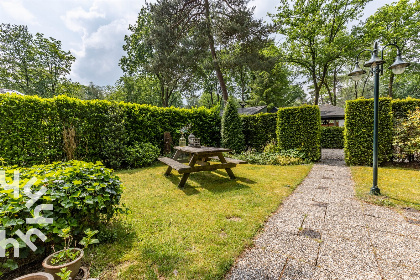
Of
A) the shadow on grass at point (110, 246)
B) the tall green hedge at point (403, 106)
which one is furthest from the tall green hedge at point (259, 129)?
the shadow on grass at point (110, 246)

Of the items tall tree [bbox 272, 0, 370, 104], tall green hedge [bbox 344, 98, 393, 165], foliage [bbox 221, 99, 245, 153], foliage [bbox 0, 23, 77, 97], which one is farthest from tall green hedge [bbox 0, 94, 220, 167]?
foliage [bbox 0, 23, 77, 97]

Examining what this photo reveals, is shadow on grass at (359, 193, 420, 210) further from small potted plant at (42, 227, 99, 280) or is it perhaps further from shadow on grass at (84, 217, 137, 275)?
small potted plant at (42, 227, 99, 280)

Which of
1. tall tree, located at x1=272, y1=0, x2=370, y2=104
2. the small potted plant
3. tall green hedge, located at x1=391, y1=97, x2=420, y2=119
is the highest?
tall tree, located at x1=272, y1=0, x2=370, y2=104

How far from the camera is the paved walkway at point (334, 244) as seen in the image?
1754mm

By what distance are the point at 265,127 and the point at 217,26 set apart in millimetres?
6163

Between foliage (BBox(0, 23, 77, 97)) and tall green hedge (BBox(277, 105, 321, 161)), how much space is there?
23546 mm

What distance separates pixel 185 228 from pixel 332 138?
1340 cm

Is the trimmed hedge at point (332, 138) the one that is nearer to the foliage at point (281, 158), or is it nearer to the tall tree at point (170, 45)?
the foliage at point (281, 158)

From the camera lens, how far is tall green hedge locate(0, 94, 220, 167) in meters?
5.12

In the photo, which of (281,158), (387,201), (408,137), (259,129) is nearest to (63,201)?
(387,201)

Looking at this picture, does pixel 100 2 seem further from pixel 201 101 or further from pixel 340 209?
pixel 201 101

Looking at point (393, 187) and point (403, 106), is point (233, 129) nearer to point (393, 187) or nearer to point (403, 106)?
point (393, 187)

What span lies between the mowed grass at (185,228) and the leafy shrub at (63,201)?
0.41 m

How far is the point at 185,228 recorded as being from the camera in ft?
8.45
